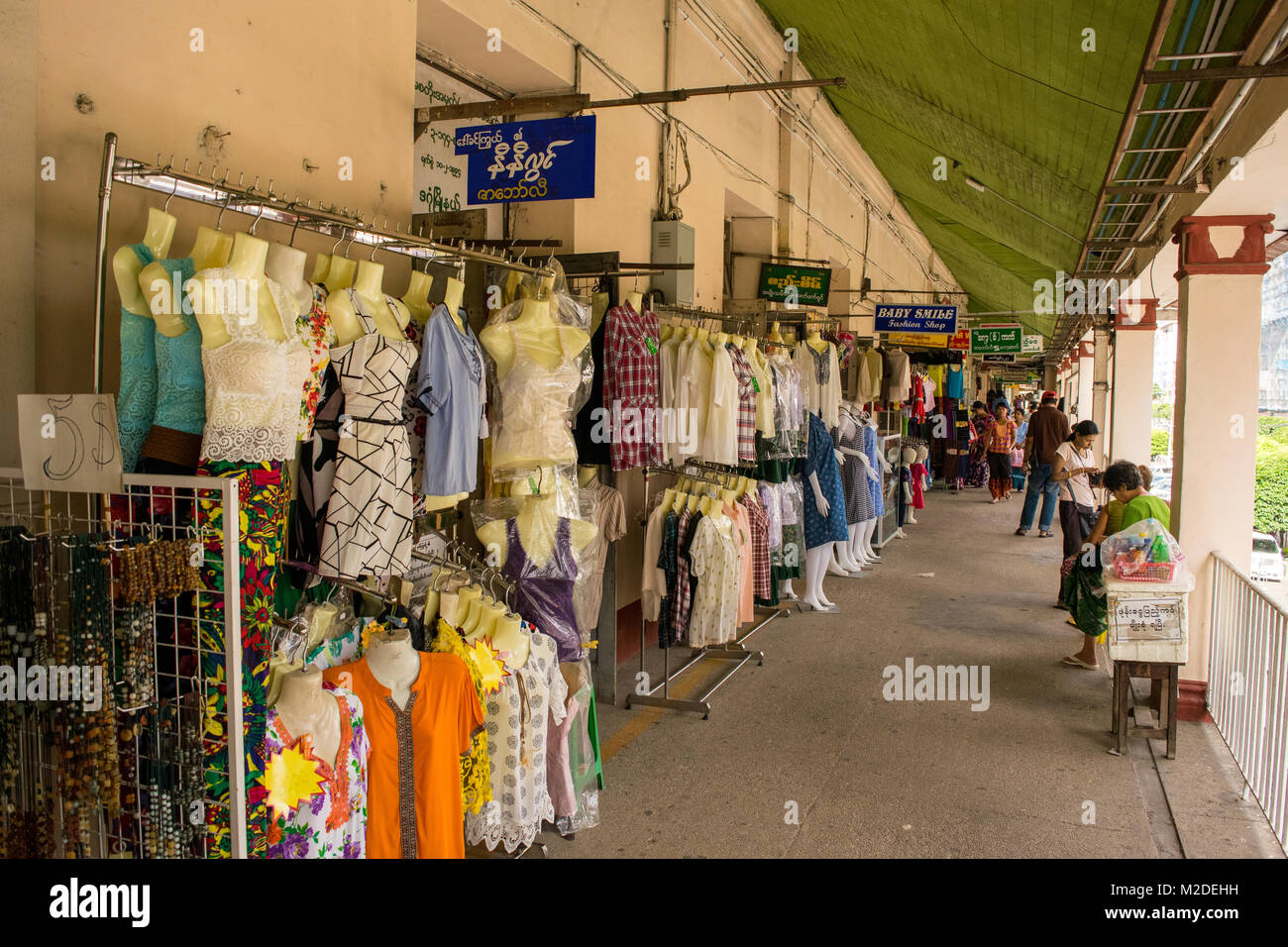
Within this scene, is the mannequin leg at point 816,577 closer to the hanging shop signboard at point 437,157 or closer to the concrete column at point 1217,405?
the concrete column at point 1217,405

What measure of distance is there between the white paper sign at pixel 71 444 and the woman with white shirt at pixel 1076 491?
23.2ft

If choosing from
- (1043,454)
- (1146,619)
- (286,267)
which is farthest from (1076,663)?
(286,267)

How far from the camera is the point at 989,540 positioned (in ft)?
38.3

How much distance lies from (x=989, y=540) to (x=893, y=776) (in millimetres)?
8055

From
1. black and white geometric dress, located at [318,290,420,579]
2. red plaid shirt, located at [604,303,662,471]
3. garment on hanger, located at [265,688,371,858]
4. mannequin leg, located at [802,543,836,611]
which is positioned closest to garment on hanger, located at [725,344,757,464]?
red plaid shirt, located at [604,303,662,471]

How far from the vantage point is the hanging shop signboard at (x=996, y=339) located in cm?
1600

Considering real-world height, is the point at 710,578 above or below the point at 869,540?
above

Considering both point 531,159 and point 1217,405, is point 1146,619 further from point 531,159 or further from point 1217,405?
point 531,159

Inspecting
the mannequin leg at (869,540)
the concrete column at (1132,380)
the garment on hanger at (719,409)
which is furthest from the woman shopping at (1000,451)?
the garment on hanger at (719,409)

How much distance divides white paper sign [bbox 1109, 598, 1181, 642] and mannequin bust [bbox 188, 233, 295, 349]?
168 inches

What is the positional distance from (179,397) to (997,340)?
51.8ft

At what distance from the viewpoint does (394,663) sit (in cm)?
281

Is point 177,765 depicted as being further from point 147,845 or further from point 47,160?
point 47,160

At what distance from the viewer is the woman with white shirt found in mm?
7363
